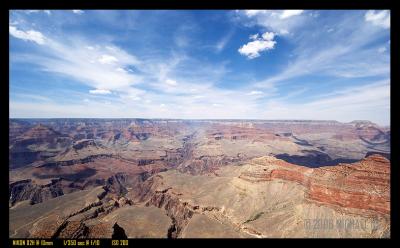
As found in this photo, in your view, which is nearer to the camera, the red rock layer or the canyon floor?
the red rock layer

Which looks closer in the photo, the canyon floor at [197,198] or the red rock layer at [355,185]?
the red rock layer at [355,185]

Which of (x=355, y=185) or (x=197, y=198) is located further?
(x=197, y=198)

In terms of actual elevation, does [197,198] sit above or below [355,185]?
below

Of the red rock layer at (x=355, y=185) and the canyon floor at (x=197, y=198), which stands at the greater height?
the red rock layer at (x=355, y=185)

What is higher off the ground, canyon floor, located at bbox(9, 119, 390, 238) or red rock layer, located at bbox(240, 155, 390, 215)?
red rock layer, located at bbox(240, 155, 390, 215)

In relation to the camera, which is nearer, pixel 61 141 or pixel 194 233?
pixel 194 233
